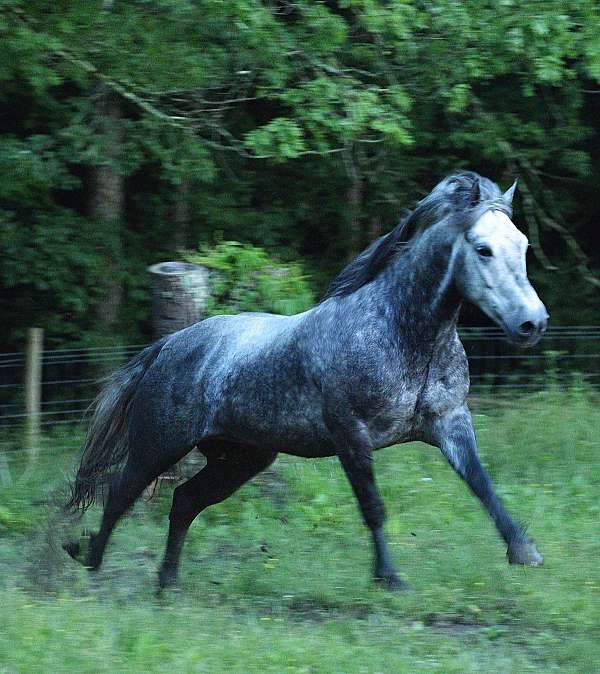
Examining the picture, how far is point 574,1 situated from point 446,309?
229 inches

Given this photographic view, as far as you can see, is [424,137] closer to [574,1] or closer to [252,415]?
[574,1]

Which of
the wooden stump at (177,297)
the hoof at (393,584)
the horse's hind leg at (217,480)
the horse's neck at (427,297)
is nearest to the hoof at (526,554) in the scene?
the hoof at (393,584)

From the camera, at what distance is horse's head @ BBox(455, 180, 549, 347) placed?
5.07 m

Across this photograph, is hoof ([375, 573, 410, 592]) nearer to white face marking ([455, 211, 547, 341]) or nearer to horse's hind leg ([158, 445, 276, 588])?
horse's hind leg ([158, 445, 276, 588])

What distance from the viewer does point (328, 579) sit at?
6125 millimetres

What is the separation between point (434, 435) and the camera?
5605mm

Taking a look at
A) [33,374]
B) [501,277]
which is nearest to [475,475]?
[501,277]

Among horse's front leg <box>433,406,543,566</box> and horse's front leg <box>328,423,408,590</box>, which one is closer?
horse's front leg <box>433,406,543,566</box>

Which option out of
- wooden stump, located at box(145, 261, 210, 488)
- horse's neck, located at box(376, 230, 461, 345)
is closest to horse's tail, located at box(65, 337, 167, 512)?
wooden stump, located at box(145, 261, 210, 488)

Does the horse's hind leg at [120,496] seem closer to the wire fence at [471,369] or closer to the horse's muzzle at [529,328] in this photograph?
the horse's muzzle at [529,328]

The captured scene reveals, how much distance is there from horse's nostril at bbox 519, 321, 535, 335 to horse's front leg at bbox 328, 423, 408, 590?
0.98 m

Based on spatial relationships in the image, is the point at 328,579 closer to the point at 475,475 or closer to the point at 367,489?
the point at 367,489

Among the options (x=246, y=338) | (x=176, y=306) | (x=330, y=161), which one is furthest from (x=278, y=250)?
(x=246, y=338)

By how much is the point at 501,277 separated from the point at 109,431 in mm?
2678
